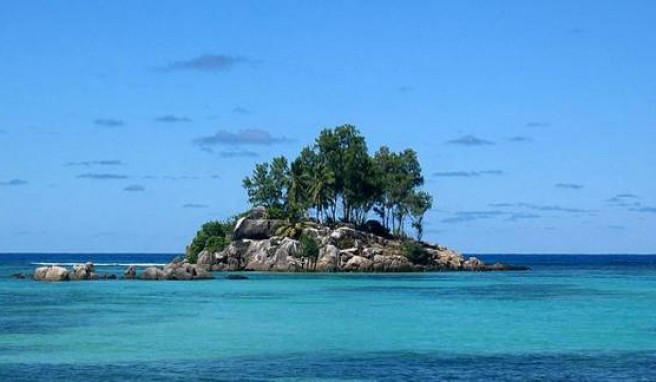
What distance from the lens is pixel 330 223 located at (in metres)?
145

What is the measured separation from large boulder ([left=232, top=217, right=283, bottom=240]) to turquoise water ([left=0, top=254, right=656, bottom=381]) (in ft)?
144

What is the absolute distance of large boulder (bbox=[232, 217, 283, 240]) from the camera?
138 meters

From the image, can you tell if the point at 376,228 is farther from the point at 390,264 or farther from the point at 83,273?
the point at 83,273

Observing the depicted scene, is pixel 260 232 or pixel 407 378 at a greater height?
pixel 260 232

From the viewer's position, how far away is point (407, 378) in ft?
124

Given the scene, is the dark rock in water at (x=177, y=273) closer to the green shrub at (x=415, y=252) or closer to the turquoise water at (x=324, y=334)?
the turquoise water at (x=324, y=334)

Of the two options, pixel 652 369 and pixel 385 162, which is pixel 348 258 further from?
pixel 652 369

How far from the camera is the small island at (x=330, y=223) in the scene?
13438 cm

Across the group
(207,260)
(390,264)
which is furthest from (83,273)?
(390,264)

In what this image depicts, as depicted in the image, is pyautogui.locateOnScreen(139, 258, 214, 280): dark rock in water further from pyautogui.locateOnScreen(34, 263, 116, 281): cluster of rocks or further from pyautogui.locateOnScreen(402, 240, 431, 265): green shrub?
pyautogui.locateOnScreen(402, 240, 431, 265): green shrub

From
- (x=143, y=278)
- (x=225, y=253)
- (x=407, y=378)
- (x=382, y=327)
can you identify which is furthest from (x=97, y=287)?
(x=407, y=378)

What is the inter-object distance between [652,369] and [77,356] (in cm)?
2619

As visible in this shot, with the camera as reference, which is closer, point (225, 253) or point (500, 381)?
point (500, 381)

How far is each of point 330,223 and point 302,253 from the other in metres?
13.0
